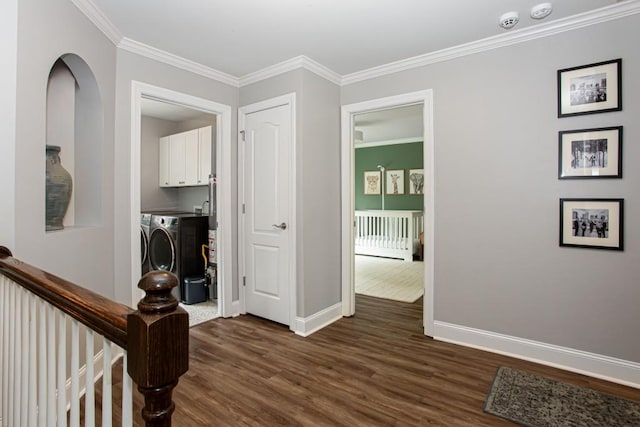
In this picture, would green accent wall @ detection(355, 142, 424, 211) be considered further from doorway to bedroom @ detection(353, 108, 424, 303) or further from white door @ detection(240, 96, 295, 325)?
white door @ detection(240, 96, 295, 325)

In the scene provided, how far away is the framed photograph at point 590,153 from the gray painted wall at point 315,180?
1915 millimetres

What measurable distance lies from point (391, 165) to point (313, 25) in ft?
17.7

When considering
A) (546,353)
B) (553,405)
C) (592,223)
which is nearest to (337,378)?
(553,405)

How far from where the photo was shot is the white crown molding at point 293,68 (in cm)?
305

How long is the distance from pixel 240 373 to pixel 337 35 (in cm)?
261

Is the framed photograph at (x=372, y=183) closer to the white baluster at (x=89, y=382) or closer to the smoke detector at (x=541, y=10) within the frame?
the smoke detector at (x=541, y=10)

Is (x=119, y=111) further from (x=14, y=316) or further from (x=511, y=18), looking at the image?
(x=511, y=18)

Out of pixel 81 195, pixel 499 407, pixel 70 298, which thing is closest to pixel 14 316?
pixel 70 298

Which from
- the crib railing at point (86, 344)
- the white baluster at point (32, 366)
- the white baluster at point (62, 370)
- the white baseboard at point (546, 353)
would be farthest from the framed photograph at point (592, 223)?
the white baluster at point (32, 366)

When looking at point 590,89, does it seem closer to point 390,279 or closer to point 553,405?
point 553,405

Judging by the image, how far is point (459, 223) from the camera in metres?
2.90

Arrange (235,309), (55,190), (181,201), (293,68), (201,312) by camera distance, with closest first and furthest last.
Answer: (55,190)
(293,68)
(235,309)
(201,312)
(181,201)

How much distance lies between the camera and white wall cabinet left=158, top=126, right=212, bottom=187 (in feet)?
14.8

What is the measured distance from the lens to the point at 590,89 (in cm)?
237
